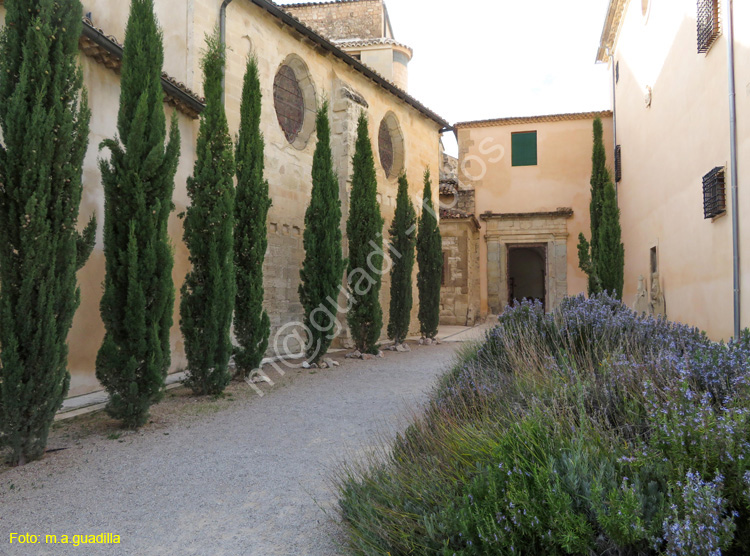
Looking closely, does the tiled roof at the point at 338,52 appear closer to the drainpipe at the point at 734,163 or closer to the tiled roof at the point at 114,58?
the tiled roof at the point at 114,58

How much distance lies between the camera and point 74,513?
3.00m

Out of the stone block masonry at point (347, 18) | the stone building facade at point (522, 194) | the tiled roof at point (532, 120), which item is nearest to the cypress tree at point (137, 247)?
the stone building facade at point (522, 194)

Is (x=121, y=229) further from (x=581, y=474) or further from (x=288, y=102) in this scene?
(x=288, y=102)

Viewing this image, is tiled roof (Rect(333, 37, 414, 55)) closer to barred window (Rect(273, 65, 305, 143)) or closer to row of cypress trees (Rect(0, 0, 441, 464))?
barred window (Rect(273, 65, 305, 143))

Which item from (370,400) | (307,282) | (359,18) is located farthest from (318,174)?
(359,18)

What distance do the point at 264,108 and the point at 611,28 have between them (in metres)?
11.9

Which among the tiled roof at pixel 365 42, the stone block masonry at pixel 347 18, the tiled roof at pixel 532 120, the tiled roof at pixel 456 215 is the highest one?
the stone block masonry at pixel 347 18

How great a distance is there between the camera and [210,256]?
5.96m

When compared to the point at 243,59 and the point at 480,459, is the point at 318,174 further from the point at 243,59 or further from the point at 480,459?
the point at 480,459

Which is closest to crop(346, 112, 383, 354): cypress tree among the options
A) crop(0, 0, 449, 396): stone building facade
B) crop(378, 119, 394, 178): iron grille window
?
crop(0, 0, 449, 396): stone building facade

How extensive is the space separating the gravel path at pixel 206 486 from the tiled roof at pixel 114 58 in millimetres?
4170

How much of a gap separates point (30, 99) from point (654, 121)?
1195 centimetres

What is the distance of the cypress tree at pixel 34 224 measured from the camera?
11.9 ft

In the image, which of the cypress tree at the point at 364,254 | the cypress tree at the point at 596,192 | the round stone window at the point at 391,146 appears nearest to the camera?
the cypress tree at the point at 364,254
